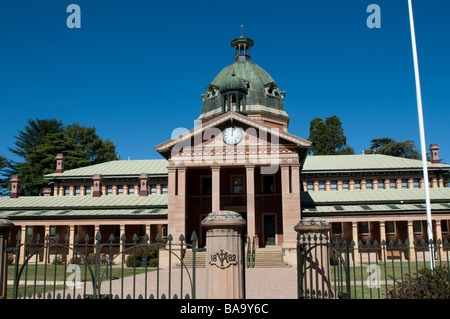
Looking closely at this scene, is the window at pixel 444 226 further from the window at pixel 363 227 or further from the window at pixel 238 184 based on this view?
the window at pixel 238 184

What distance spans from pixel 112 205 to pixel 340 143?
4463 cm

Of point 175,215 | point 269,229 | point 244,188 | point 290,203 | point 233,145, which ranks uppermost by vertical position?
point 233,145

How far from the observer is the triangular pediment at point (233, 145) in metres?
37.5

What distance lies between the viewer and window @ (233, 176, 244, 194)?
43.6 metres

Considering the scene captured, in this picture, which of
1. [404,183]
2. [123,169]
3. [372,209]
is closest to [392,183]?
[404,183]

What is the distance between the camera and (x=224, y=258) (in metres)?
9.57

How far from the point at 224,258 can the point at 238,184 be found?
112ft

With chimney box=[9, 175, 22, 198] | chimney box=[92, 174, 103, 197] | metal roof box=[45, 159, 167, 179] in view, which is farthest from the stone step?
chimney box=[9, 175, 22, 198]

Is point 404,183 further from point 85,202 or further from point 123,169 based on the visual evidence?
point 85,202

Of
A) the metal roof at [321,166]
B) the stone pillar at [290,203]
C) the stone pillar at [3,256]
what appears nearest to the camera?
the stone pillar at [3,256]

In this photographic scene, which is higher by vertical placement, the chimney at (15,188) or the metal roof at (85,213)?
the chimney at (15,188)

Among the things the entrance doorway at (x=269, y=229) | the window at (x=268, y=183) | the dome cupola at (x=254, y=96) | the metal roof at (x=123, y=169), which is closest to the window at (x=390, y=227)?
the entrance doorway at (x=269, y=229)

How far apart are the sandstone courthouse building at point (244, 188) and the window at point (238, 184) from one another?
11 cm

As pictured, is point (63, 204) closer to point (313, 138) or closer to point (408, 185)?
point (408, 185)
